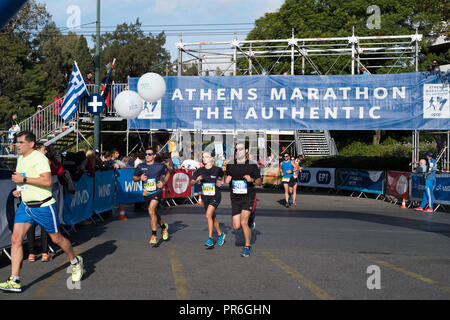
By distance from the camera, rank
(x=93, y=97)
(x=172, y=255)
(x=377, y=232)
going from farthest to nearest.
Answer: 1. (x=93, y=97)
2. (x=377, y=232)
3. (x=172, y=255)

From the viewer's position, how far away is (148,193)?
10.5 meters

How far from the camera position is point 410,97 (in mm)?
20562

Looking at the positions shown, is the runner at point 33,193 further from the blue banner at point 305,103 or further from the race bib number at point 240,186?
the blue banner at point 305,103

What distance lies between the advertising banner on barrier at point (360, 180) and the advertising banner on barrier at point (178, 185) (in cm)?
892

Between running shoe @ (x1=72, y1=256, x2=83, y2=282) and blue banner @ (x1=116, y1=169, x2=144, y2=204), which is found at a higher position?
blue banner @ (x1=116, y1=169, x2=144, y2=204)

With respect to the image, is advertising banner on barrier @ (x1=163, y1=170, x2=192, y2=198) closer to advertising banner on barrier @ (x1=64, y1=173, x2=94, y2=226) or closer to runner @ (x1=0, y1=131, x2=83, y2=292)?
advertising banner on barrier @ (x1=64, y1=173, x2=94, y2=226)

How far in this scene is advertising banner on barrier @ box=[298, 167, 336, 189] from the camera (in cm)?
2827

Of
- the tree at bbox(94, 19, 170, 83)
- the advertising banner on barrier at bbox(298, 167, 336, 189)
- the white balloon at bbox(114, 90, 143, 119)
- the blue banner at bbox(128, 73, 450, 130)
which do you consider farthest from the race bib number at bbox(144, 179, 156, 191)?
the tree at bbox(94, 19, 170, 83)

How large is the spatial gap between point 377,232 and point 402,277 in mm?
5342

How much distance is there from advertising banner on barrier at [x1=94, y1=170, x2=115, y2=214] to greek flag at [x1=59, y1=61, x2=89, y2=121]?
8034 mm

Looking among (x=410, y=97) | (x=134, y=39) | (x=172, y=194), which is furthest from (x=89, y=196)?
(x=134, y=39)

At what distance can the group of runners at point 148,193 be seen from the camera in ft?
21.8

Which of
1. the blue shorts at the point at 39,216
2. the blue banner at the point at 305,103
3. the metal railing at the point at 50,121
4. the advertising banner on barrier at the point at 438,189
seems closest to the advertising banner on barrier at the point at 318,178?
the blue banner at the point at 305,103
